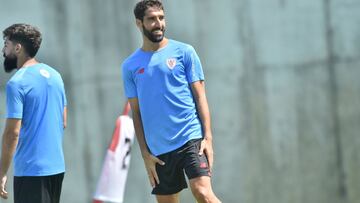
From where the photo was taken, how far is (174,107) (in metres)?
5.84

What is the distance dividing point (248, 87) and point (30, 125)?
3.35m

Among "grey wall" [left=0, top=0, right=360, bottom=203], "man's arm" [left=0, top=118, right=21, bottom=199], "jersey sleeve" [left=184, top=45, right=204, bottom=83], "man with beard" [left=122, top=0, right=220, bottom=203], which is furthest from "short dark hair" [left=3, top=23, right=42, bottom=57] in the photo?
"grey wall" [left=0, top=0, right=360, bottom=203]

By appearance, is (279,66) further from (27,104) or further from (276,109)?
(27,104)

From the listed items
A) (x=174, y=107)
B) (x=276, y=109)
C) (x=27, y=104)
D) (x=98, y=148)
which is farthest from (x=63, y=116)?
(x=276, y=109)

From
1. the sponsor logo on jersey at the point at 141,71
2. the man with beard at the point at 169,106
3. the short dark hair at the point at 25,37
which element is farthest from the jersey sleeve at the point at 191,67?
the short dark hair at the point at 25,37

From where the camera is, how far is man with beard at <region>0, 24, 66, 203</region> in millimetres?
5707

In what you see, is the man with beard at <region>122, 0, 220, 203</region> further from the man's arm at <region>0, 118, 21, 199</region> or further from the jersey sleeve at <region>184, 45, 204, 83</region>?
the man's arm at <region>0, 118, 21, 199</region>

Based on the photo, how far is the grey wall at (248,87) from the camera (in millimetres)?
8656

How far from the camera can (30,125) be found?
19.0 ft

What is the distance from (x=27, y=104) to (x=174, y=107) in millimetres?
972

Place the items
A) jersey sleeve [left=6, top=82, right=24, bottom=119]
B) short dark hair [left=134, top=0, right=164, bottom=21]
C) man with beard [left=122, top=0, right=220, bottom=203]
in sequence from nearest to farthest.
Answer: jersey sleeve [left=6, top=82, right=24, bottom=119] < man with beard [left=122, top=0, right=220, bottom=203] < short dark hair [left=134, top=0, right=164, bottom=21]

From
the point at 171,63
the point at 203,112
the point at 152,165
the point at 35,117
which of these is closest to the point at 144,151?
the point at 152,165

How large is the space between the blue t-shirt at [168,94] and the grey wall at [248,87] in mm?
2756

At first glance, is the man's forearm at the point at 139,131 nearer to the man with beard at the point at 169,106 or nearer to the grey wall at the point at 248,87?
the man with beard at the point at 169,106
